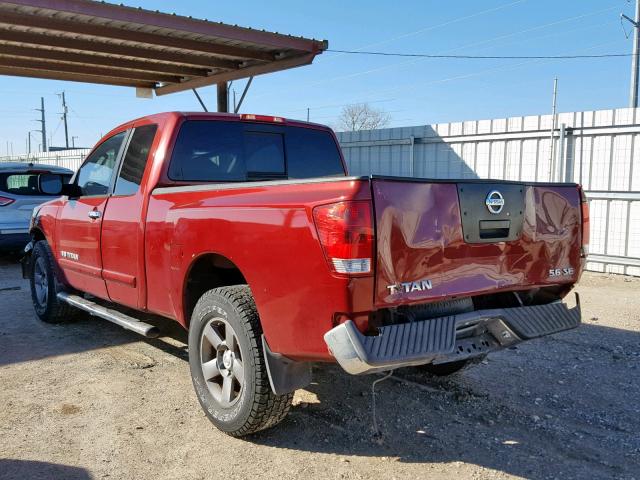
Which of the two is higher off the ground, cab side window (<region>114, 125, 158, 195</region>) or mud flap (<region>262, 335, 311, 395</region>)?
cab side window (<region>114, 125, 158, 195</region>)

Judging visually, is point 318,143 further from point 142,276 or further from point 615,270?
point 615,270

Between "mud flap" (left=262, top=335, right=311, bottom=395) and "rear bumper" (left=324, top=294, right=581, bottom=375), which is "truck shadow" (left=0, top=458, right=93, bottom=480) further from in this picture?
"rear bumper" (left=324, top=294, right=581, bottom=375)

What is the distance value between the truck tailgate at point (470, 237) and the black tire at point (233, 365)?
0.91 meters

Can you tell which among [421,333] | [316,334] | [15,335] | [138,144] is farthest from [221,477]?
[15,335]

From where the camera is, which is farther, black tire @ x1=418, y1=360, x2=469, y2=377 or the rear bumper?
black tire @ x1=418, y1=360, x2=469, y2=377

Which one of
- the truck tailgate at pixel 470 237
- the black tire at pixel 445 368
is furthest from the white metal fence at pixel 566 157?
the truck tailgate at pixel 470 237

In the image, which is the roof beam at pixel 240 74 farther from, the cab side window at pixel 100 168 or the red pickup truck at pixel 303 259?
the red pickup truck at pixel 303 259

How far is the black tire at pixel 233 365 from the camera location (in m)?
3.29

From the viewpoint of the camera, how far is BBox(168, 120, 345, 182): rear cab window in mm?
4402

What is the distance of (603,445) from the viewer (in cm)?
353

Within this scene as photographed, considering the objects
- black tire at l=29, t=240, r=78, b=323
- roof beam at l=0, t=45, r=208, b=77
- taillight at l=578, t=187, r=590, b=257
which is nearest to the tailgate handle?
taillight at l=578, t=187, r=590, b=257

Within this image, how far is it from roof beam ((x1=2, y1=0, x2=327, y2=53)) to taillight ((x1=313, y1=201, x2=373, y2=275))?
7564 mm

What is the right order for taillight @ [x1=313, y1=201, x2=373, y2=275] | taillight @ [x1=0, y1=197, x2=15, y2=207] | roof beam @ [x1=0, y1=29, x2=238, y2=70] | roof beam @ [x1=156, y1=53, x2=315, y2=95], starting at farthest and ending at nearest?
roof beam @ [x1=156, y1=53, x2=315, y2=95]
taillight @ [x1=0, y1=197, x2=15, y2=207]
roof beam @ [x1=0, y1=29, x2=238, y2=70]
taillight @ [x1=313, y1=201, x2=373, y2=275]

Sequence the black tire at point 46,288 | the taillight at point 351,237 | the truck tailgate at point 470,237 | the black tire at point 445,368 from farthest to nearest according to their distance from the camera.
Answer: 1. the black tire at point 46,288
2. the black tire at point 445,368
3. the truck tailgate at point 470,237
4. the taillight at point 351,237
